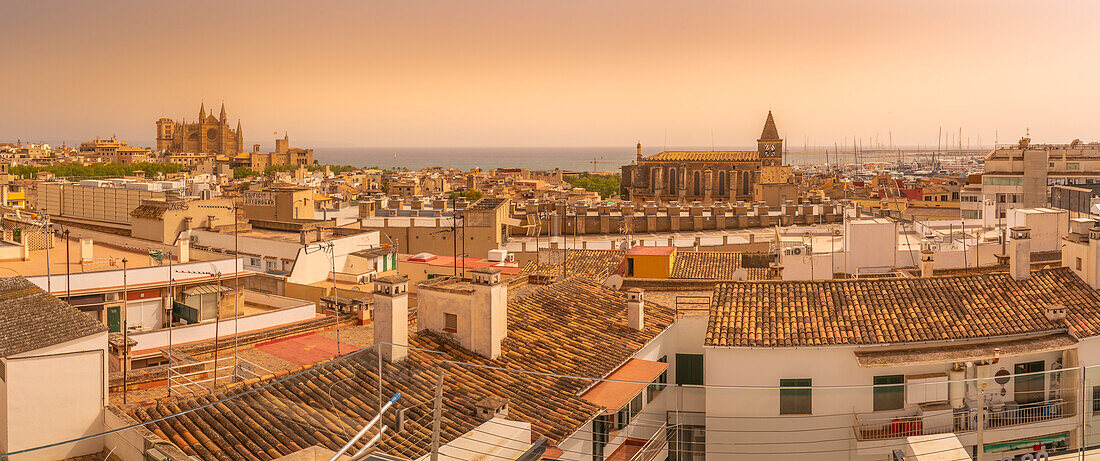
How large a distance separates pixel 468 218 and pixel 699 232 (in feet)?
25.6

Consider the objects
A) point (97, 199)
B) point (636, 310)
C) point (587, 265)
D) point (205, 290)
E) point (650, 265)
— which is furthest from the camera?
point (97, 199)

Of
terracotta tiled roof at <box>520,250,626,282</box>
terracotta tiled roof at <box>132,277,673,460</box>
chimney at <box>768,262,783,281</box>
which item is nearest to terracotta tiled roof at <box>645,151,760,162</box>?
terracotta tiled roof at <box>520,250,626,282</box>

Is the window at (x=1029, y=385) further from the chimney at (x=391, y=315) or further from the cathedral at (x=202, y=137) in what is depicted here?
the cathedral at (x=202, y=137)

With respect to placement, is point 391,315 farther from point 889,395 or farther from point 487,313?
point 889,395

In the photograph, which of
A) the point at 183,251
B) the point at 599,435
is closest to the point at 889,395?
the point at 599,435

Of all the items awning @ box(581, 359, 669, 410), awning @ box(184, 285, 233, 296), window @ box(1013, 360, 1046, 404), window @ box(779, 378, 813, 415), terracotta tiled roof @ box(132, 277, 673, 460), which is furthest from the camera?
awning @ box(184, 285, 233, 296)

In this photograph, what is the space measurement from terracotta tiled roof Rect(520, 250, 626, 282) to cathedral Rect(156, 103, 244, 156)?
4616 inches

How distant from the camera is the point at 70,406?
6.34 m

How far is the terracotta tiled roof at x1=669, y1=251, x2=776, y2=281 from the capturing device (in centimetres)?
1586

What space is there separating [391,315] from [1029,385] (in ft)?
21.6

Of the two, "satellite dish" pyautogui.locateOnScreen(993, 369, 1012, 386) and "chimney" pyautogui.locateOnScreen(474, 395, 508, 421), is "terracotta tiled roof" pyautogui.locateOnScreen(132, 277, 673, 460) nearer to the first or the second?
"chimney" pyautogui.locateOnScreen(474, 395, 508, 421)

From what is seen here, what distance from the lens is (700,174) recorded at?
58188 mm

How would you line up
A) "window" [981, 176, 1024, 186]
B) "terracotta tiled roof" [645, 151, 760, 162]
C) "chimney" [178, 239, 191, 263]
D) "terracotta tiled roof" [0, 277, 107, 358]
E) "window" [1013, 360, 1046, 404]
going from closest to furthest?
"terracotta tiled roof" [0, 277, 107, 358] → "window" [1013, 360, 1046, 404] → "chimney" [178, 239, 191, 263] → "window" [981, 176, 1024, 186] → "terracotta tiled roof" [645, 151, 760, 162]

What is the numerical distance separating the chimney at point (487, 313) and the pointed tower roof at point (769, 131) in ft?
183
